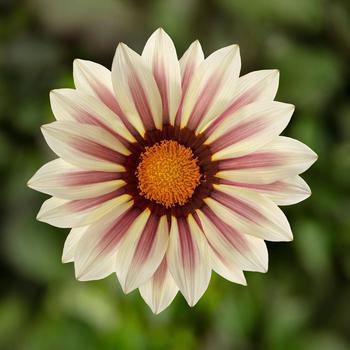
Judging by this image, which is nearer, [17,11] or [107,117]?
[107,117]

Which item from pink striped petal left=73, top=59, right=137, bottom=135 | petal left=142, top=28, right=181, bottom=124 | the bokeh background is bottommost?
the bokeh background

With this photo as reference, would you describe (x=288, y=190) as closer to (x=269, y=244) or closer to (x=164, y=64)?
(x=164, y=64)

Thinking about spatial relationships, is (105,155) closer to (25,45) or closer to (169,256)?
(169,256)

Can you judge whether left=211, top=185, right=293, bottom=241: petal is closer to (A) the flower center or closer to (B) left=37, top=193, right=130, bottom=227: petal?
(A) the flower center

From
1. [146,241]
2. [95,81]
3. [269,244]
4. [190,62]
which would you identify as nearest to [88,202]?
[146,241]

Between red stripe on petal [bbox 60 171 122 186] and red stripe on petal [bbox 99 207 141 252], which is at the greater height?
red stripe on petal [bbox 60 171 122 186]

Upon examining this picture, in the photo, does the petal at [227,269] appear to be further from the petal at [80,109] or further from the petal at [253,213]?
the petal at [80,109]

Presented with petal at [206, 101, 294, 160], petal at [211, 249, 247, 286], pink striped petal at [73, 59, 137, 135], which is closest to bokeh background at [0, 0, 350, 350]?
petal at [211, 249, 247, 286]

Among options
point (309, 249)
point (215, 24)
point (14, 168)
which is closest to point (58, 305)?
point (14, 168)

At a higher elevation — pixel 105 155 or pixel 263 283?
pixel 105 155
